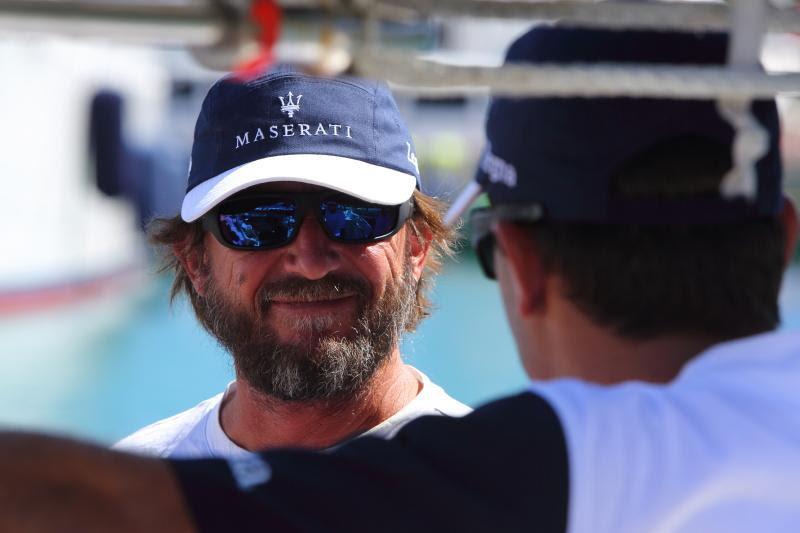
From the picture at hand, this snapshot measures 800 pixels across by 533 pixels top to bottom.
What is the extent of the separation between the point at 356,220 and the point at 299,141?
19 cm

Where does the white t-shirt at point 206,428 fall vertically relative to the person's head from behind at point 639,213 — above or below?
below

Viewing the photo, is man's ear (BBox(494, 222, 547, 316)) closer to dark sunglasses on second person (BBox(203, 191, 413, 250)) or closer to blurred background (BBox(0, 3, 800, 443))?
dark sunglasses on second person (BBox(203, 191, 413, 250))

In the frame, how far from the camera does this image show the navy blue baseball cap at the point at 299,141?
206cm

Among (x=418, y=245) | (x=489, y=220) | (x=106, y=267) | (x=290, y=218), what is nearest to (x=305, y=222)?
(x=290, y=218)

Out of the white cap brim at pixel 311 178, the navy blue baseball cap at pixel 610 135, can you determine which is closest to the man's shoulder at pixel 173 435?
the white cap brim at pixel 311 178

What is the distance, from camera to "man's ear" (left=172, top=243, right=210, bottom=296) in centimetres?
231

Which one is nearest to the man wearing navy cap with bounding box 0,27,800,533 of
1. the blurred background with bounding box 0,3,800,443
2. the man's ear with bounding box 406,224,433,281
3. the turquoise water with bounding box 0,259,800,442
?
the man's ear with bounding box 406,224,433,281

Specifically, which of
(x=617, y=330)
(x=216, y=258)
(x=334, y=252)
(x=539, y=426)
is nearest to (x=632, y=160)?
(x=617, y=330)

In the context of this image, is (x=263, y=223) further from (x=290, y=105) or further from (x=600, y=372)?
(x=600, y=372)

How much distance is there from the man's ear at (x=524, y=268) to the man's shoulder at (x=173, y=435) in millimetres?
1154

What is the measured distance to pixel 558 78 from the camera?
922 mm

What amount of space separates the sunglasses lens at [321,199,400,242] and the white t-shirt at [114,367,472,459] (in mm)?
339

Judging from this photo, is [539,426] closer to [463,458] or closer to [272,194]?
[463,458]

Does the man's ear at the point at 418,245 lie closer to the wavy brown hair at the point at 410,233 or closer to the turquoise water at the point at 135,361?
the wavy brown hair at the point at 410,233
